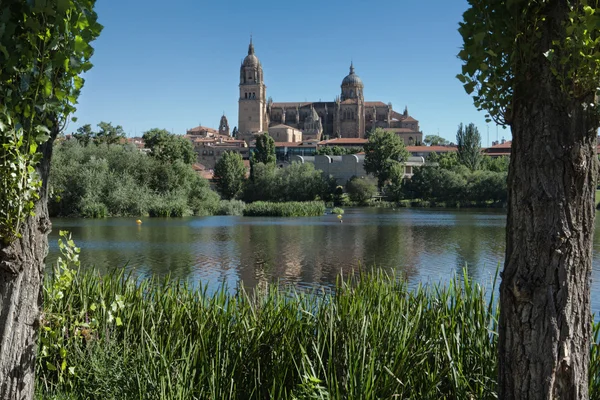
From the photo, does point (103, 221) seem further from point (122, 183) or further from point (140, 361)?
point (140, 361)

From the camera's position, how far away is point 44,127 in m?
2.71

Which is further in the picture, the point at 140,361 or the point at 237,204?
the point at 237,204

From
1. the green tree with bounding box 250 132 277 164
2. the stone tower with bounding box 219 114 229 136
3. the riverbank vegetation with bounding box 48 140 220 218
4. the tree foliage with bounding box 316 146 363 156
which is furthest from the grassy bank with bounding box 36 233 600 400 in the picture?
the stone tower with bounding box 219 114 229 136

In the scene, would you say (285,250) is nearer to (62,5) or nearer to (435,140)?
(62,5)

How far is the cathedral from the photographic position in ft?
373

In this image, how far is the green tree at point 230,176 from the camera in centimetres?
6275

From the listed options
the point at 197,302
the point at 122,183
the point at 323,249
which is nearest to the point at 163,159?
the point at 122,183

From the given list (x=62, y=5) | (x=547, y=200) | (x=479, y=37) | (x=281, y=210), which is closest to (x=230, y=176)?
(x=281, y=210)

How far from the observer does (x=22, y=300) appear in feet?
9.20

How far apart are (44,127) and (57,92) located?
0.17 metres

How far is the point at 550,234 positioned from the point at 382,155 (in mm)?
66006

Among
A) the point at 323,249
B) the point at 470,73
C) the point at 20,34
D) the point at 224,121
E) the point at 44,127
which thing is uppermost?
the point at 224,121

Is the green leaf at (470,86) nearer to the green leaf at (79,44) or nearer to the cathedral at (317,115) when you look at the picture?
the green leaf at (79,44)

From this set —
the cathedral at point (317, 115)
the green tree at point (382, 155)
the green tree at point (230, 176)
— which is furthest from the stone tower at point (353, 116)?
the green tree at point (230, 176)
